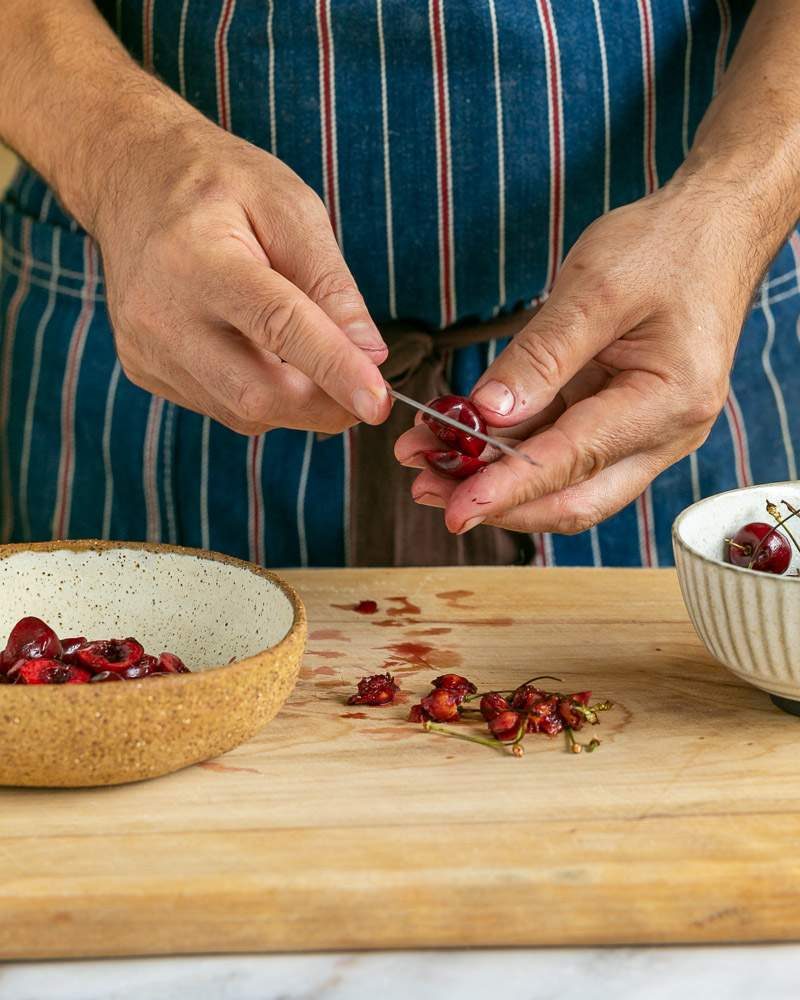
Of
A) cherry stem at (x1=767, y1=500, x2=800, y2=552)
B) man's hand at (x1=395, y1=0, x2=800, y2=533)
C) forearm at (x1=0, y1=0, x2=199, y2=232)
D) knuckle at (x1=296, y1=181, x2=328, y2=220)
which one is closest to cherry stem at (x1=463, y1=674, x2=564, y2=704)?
man's hand at (x1=395, y1=0, x2=800, y2=533)

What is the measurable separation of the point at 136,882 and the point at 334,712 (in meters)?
0.30

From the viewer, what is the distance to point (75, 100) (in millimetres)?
1372

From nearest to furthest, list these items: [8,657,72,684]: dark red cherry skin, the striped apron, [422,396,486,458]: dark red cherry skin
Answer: [8,657,72,684]: dark red cherry skin, [422,396,486,458]: dark red cherry skin, the striped apron

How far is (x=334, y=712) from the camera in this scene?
113 cm

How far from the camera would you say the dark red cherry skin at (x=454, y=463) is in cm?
114

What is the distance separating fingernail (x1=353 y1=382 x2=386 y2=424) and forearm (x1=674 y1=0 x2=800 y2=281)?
1.48 ft

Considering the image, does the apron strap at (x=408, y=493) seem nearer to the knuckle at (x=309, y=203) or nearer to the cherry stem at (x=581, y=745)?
the knuckle at (x=309, y=203)

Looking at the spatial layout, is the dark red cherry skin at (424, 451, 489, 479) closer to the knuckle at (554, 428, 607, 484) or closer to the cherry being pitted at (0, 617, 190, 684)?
the knuckle at (554, 428, 607, 484)

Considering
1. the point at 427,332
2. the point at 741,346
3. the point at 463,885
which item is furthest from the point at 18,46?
the point at 463,885

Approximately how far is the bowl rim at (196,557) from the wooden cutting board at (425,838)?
10cm

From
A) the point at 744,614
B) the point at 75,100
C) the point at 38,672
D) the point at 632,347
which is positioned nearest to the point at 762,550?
the point at 744,614

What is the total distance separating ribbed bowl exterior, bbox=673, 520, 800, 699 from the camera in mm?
1039

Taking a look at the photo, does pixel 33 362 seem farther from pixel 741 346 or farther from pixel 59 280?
pixel 741 346

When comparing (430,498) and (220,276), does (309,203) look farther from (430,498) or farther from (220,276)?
(430,498)
